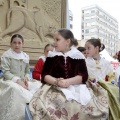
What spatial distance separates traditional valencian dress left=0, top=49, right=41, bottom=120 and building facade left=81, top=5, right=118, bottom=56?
32.7 m

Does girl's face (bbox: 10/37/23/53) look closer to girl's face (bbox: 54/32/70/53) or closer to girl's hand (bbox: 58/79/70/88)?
girl's face (bbox: 54/32/70/53)

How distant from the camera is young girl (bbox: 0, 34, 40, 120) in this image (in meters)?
2.00

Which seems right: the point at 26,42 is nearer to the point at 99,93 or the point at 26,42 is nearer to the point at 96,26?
the point at 99,93

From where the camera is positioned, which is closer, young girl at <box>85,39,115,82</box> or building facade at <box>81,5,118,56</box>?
young girl at <box>85,39,115,82</box>

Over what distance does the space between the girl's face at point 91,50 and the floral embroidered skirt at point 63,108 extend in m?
0.83

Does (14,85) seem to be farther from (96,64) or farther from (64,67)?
(96,64)

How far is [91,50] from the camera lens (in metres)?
2.24

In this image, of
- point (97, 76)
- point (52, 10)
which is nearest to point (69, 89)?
point (97, 76)

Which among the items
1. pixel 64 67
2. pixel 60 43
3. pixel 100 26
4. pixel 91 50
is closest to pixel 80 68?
pixel 64 67

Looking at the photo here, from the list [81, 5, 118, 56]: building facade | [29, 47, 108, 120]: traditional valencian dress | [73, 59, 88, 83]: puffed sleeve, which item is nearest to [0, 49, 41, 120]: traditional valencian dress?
[29, 47, 108, 120]: traditional valencian dress

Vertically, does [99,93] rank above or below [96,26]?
below

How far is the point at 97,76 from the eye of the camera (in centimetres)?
227

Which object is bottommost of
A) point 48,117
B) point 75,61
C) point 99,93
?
point 48,117

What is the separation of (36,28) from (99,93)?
2.92m
